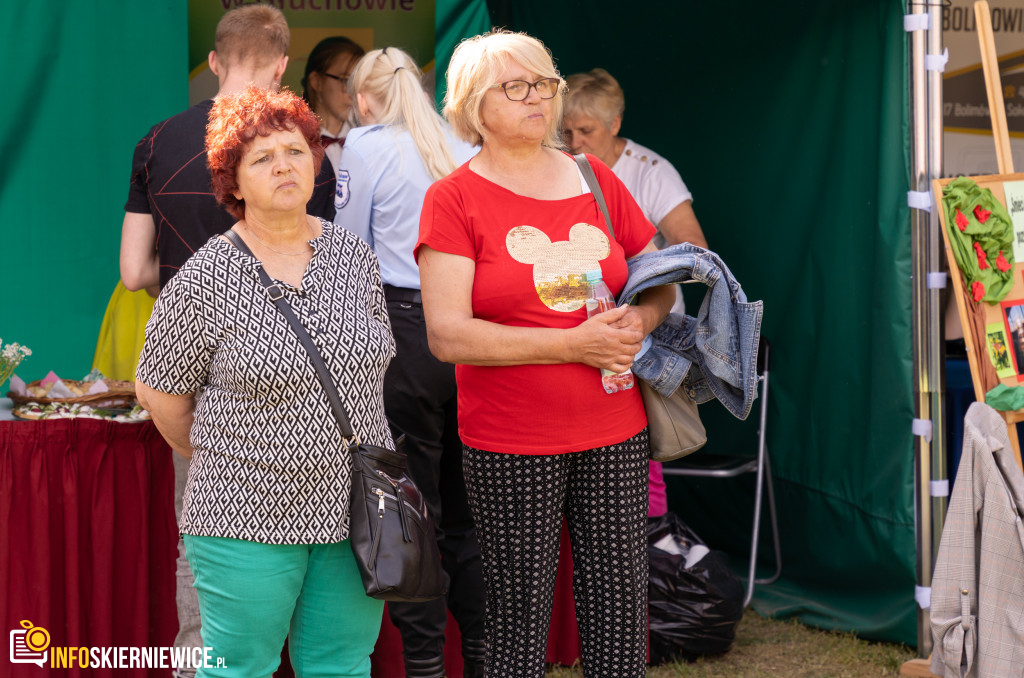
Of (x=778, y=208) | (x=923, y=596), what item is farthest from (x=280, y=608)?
(x=778, y=208)

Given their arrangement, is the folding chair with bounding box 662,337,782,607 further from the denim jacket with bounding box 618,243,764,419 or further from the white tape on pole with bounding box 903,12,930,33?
the denim jacket with bounding box 618,243,764,419

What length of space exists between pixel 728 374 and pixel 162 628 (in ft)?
5.97

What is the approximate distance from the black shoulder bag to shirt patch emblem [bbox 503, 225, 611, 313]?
1.57 ft

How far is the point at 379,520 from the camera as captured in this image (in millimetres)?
2143

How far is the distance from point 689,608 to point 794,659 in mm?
428

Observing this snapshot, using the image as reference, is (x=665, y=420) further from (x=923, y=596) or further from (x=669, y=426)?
(x=923, y=596)

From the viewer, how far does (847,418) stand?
3957 mm

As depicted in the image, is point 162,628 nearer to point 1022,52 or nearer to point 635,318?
point 635,318

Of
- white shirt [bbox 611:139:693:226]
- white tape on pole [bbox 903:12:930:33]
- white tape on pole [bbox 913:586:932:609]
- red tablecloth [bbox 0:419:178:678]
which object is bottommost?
white tape on pole [bbox 913:586:932:609]

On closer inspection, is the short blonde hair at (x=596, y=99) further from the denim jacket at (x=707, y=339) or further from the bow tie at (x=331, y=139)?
the denim jacket at (x=707, y=339)

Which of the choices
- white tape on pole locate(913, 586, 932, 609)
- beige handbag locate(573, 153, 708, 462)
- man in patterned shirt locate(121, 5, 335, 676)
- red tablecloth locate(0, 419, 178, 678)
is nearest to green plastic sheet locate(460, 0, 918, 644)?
white tape on pole locate(913, 586, 932, 609)

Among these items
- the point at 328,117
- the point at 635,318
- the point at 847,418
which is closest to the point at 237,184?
the point at 635,318

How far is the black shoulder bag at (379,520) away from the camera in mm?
2123

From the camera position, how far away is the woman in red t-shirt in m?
2.33
